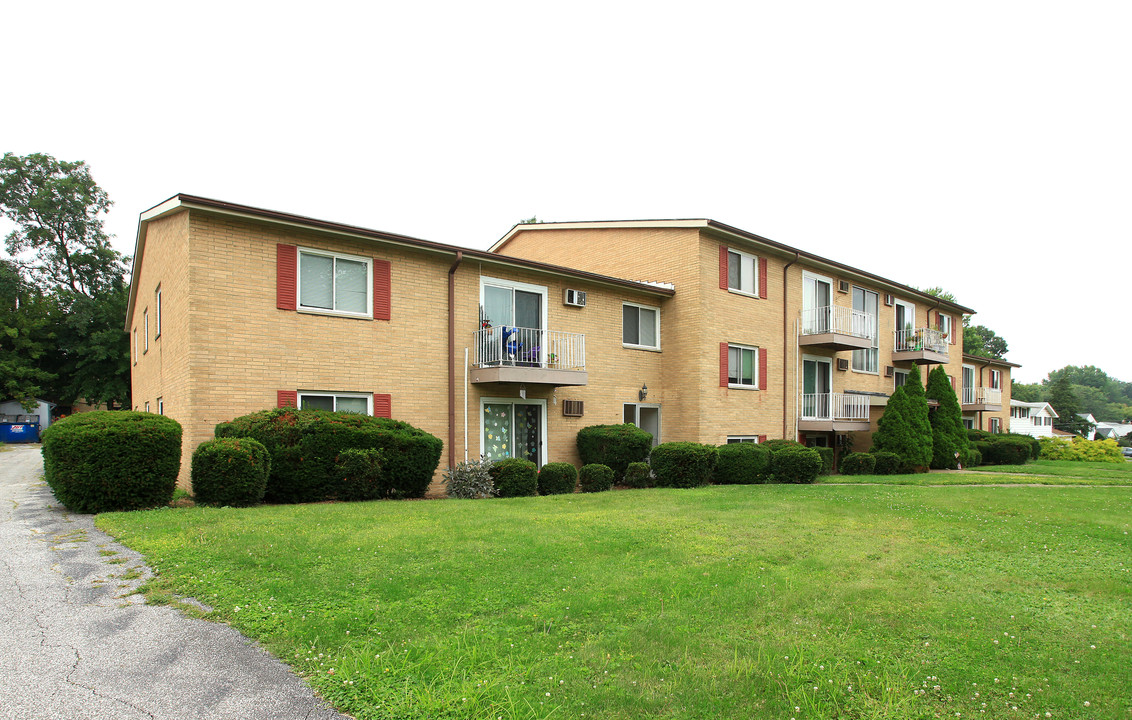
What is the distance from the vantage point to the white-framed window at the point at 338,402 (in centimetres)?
1223

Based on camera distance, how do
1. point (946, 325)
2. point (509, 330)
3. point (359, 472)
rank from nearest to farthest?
point (359, 472)
point (509, 330)
point (946, 325)

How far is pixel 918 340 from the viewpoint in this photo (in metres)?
25.5

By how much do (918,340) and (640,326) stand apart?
1390 cm

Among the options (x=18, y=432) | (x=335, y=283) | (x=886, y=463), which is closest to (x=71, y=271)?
(x=18, y=432)

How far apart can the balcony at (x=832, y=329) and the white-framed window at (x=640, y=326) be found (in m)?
5.26

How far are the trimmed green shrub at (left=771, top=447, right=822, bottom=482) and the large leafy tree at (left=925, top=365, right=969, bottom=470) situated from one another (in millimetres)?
8239

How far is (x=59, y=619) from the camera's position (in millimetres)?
4574

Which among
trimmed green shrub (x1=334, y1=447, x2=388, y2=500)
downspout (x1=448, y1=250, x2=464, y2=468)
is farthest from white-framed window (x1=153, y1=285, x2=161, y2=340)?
trimmed green shrub (x1=334, y1=447, x2=388, y2=500)

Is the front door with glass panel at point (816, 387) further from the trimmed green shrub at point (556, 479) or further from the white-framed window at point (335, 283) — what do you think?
the white-framed window at point (335, 283)

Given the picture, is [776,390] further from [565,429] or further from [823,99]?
[823,99]

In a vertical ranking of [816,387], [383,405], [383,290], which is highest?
[383,290]

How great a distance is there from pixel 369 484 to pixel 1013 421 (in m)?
57.5

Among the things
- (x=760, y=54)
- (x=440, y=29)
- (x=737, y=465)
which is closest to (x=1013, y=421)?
(x=737, y=465)

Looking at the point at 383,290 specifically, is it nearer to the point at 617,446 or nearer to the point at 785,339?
the point at 617,446
